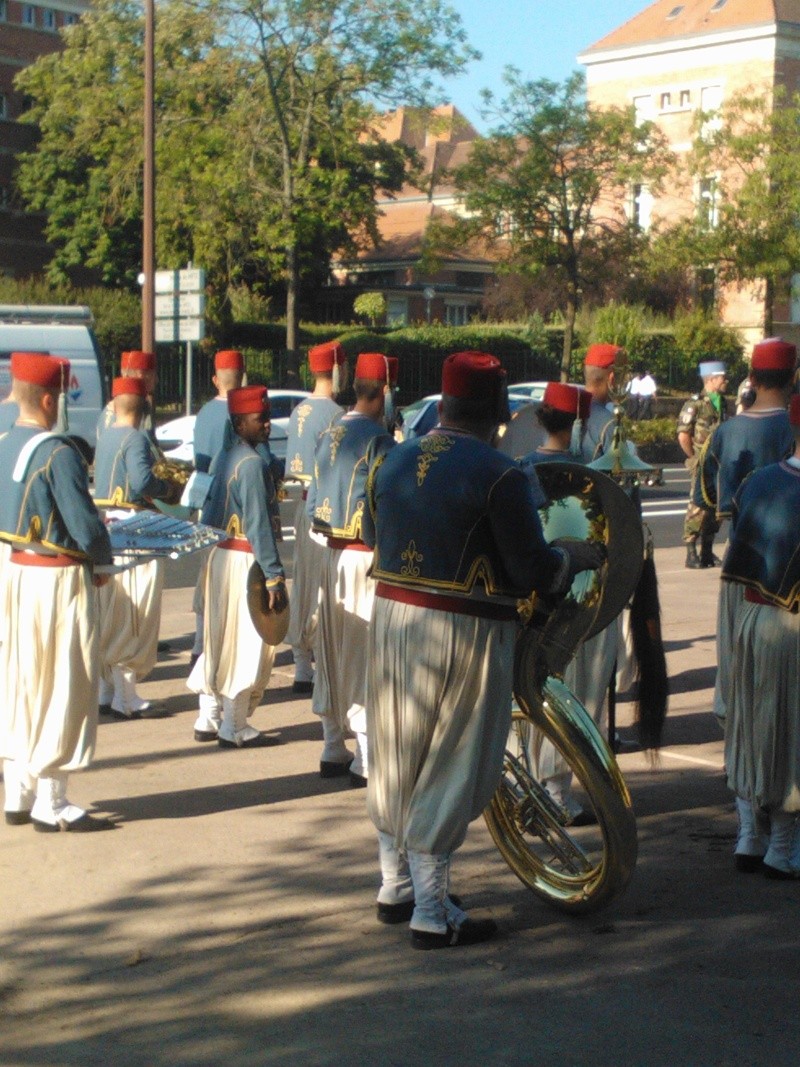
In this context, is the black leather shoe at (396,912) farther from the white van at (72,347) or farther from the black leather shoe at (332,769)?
the white van at (72,347)

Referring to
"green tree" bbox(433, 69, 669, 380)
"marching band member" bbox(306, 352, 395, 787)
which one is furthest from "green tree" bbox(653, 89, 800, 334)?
"marching band member" bbox(306, 352, 395, 787)

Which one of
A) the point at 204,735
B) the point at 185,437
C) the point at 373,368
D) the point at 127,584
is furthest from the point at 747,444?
the point at 185,437

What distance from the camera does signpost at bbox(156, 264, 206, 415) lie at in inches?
955

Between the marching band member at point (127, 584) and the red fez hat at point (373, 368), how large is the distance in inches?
72.4

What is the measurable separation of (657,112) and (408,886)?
70245 millimetres

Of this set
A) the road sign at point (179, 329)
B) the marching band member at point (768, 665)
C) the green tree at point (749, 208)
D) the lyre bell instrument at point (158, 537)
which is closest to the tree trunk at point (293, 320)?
the green tree at point (749, 208)

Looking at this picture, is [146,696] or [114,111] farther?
[114,111]

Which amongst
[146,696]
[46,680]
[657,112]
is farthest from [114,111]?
[46,680]

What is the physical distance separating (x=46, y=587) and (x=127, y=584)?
3.06 metres

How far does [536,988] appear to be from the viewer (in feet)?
16.3

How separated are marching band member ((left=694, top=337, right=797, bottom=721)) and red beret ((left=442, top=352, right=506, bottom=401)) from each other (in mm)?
1959

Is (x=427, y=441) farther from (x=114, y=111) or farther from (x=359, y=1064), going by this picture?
(x=114, y=111)

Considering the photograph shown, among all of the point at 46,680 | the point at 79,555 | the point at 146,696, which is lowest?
the point at 146,696

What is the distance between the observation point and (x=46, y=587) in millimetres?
6465
